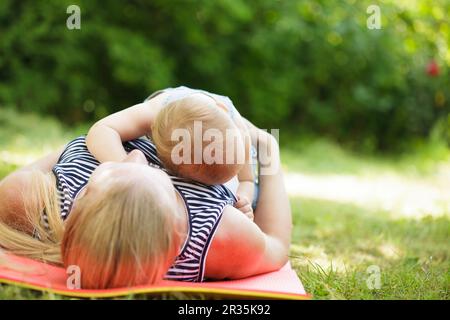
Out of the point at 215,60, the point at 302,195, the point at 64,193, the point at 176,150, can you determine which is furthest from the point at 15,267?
the point at 215,60

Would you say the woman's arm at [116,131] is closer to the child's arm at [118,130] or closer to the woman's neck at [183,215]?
the child's arm at [118,130]

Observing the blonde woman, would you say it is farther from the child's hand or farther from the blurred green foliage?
the blurred green foliage

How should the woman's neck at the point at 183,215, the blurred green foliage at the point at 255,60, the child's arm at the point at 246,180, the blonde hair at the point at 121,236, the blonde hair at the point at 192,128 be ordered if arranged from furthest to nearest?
the blurred green foliage at the point at 255,60, the child's arm at the point at 246,180, the blonde hair at the point at 192,128, the woman's neck at the point at 183,215, the blonde hair at the point at 121,236

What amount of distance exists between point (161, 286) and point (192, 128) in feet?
1.45

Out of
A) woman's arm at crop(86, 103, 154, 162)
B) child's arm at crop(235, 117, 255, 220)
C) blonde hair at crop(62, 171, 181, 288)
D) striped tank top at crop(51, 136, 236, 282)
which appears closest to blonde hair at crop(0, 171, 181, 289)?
blonde hair at crop(62, 171, 181, 288)

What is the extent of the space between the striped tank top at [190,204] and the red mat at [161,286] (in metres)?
0.05

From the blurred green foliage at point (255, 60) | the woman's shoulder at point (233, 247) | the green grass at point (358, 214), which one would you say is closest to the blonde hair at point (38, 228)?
the green grass at point (358, 214)

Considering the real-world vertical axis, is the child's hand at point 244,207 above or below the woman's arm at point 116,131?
below

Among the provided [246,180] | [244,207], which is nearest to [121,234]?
[244,207]

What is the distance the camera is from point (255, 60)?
26.7ft

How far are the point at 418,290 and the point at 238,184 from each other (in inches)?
26.4

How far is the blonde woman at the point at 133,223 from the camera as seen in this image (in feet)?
4.35

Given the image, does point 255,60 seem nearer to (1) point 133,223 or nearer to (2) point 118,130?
(2) point 118,130

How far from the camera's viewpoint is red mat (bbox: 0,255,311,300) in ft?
4.40
